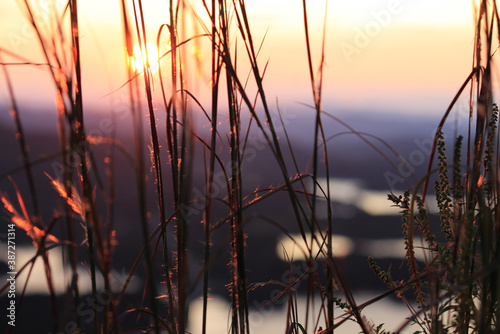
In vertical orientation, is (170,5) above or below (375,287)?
above

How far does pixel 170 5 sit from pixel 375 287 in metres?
4.30

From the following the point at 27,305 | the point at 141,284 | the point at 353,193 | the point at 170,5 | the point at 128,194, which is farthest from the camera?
the point at 353,193

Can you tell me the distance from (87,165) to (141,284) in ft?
13.2

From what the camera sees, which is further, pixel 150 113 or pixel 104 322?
pixel 150 113

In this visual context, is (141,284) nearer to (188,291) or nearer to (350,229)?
(350,229)

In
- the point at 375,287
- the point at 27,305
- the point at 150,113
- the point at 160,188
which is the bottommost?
the point at 375,287

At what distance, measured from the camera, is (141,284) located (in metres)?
4.52

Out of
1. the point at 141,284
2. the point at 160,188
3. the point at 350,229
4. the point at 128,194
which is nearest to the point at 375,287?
the point at 350,229

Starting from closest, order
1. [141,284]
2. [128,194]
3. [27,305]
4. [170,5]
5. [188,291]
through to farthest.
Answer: [188,291] → [170,5] → [27,305] → [141,284] → [128,194]

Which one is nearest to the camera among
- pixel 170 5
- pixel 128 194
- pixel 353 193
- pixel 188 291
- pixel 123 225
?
pixel 188 291

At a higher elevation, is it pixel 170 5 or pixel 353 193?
pixel 170 5

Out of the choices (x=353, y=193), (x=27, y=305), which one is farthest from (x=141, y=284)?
(x=353, y=193)

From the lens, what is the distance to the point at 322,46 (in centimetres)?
83

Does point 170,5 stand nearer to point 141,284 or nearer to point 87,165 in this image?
point 87,165
